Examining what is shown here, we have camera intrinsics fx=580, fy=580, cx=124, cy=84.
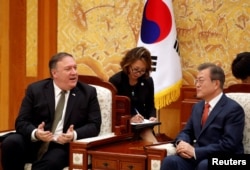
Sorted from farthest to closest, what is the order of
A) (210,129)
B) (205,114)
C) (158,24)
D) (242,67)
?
(158,24) < (242,67) < (205,114) < (210,129)

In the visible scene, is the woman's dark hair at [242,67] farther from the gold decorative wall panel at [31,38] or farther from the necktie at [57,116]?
the gold decorative wall panel at [31,38]

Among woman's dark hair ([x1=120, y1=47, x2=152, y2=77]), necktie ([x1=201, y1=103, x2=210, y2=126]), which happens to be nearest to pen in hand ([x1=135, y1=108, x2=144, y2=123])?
woman's dark hair ([x1=120, y1=47, x2=152, y2=77])

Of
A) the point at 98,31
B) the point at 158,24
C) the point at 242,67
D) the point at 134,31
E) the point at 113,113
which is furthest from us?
the point at 98,31

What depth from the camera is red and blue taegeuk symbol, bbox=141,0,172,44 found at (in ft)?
19.5

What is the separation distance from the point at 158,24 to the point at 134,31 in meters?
0.52

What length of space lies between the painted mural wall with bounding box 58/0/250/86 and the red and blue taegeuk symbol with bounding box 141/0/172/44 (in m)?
0.25

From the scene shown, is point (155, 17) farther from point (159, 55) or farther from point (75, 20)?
point (75, 20)

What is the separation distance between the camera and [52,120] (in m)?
4.86

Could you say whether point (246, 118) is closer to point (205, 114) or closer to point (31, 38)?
point (205, 114)

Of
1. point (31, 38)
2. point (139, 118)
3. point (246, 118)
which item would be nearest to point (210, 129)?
point (246, 118)

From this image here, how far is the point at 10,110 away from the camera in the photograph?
726cm

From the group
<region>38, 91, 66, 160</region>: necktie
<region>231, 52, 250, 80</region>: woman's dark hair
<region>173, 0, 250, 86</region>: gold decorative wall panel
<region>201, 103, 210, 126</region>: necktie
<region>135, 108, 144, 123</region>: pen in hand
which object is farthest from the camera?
<region>173, 0, 250, 86</region>: gold decorative wall panel

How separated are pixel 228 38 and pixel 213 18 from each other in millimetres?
261

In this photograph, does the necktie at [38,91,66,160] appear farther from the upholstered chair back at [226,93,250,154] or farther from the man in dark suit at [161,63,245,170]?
the upholstered chair back at [226,93,250,154]
